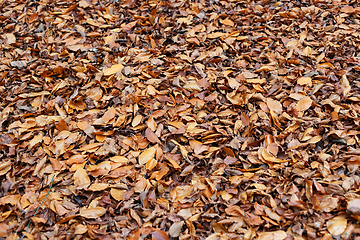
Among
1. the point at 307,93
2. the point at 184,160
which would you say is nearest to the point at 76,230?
the point at 184,160

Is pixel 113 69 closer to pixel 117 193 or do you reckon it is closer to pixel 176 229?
pixel 117 193

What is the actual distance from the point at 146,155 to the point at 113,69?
2.89 ft

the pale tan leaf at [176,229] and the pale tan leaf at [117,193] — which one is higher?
the pale tan leaf at [117,193]

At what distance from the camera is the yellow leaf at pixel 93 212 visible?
1.61m

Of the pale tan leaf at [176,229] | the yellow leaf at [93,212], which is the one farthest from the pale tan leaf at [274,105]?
the yellow leaf at [93,212]

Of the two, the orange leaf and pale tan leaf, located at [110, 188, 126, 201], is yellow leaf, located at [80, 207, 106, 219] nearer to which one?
pale tan leaf, located at [110, 188, 126, 201]

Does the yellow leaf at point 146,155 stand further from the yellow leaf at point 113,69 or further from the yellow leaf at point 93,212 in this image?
the yellow leaf at point 113,69

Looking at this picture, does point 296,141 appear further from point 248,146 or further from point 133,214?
point 133,214

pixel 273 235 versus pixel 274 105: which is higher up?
pixel 274 105

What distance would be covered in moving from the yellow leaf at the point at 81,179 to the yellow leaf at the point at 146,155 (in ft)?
1.11

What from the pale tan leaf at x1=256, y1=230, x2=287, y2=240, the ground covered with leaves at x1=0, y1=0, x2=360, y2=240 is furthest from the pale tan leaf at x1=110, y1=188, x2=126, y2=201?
the pale tan leaf at x1=256, y1=230, x2=287, y2=240

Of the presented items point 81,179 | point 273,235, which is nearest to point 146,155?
point 81,179

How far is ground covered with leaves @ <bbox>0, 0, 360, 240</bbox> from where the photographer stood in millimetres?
1585

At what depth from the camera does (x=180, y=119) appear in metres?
2.04
